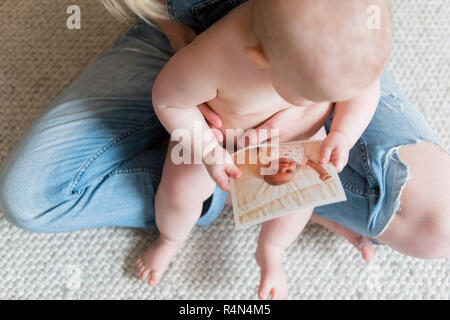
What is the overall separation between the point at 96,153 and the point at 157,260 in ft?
0.76

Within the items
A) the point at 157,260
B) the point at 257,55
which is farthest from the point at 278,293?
the point at 257,55

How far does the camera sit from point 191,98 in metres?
0.62

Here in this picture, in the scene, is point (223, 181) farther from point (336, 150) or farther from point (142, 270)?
point (142, 270)

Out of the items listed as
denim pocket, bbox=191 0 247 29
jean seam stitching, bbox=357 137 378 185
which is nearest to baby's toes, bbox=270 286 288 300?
jean seam stitching, bbox=357 137 378 185

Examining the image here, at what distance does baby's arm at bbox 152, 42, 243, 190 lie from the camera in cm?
59

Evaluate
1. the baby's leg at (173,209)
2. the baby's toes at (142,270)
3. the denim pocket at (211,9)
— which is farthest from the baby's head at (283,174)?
the baby's toes at (142,270)

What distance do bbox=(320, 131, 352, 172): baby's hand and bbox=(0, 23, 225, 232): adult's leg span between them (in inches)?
9.9

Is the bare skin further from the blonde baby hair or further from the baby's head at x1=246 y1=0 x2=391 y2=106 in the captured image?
the baby's head at x1=246 y1=0 x2=391 y2=106

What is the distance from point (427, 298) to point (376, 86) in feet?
1.52

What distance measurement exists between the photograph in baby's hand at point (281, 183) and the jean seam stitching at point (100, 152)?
202 mm

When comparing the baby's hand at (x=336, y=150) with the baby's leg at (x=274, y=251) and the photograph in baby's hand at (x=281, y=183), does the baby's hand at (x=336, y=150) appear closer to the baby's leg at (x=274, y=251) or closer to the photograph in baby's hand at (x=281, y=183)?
the photograph in baby's hand at (x=281, y=183)

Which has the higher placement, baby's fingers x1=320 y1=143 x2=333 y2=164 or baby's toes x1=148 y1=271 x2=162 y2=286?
baby's fingers x1=320 y1=143 x2=333 y2=164

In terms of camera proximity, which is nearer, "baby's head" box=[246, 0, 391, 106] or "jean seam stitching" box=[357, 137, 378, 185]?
"baby's head" box=[246, 0, 391, 106]
